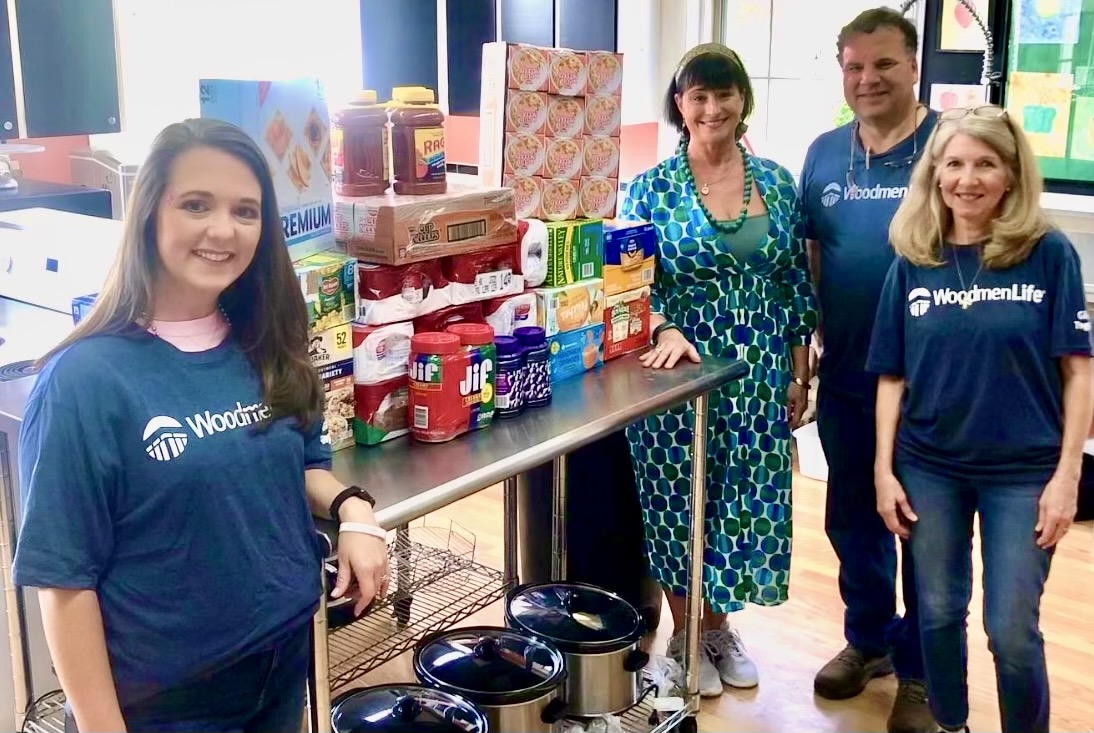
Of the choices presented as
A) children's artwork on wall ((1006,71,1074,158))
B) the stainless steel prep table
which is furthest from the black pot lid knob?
children's artwork on wall ((1006,71,1074,158))

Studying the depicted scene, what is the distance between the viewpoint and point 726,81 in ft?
7.33

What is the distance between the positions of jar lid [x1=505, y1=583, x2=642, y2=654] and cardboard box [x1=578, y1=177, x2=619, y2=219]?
779 millimetres

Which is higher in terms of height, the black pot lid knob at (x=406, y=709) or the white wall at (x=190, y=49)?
the white wall at (x=190, y=49)

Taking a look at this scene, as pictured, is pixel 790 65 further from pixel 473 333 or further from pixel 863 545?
pixel 473 333

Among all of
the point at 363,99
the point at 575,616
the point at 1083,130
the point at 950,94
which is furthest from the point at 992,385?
the point at 950,94

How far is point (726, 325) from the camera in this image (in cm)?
233

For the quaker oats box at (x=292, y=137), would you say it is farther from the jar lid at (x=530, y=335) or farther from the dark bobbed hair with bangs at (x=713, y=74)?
the dark bobbed hair with bangs at (x=713, y=74)

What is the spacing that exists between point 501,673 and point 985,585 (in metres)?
0.87

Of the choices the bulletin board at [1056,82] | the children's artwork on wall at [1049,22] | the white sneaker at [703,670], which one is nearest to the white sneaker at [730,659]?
the white sneaker at [703,670]

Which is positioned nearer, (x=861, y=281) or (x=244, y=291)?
(x=244, y=291)

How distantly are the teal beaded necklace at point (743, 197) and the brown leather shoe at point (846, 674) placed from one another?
3.36ft

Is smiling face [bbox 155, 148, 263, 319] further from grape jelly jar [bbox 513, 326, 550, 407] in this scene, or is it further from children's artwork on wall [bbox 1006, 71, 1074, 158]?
children's artwork on wall [bbox 1006, 71, 1074, 158]

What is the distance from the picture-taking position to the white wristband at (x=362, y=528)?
1415 millimetres

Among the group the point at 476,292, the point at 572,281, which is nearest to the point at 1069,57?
the point at 572,281
